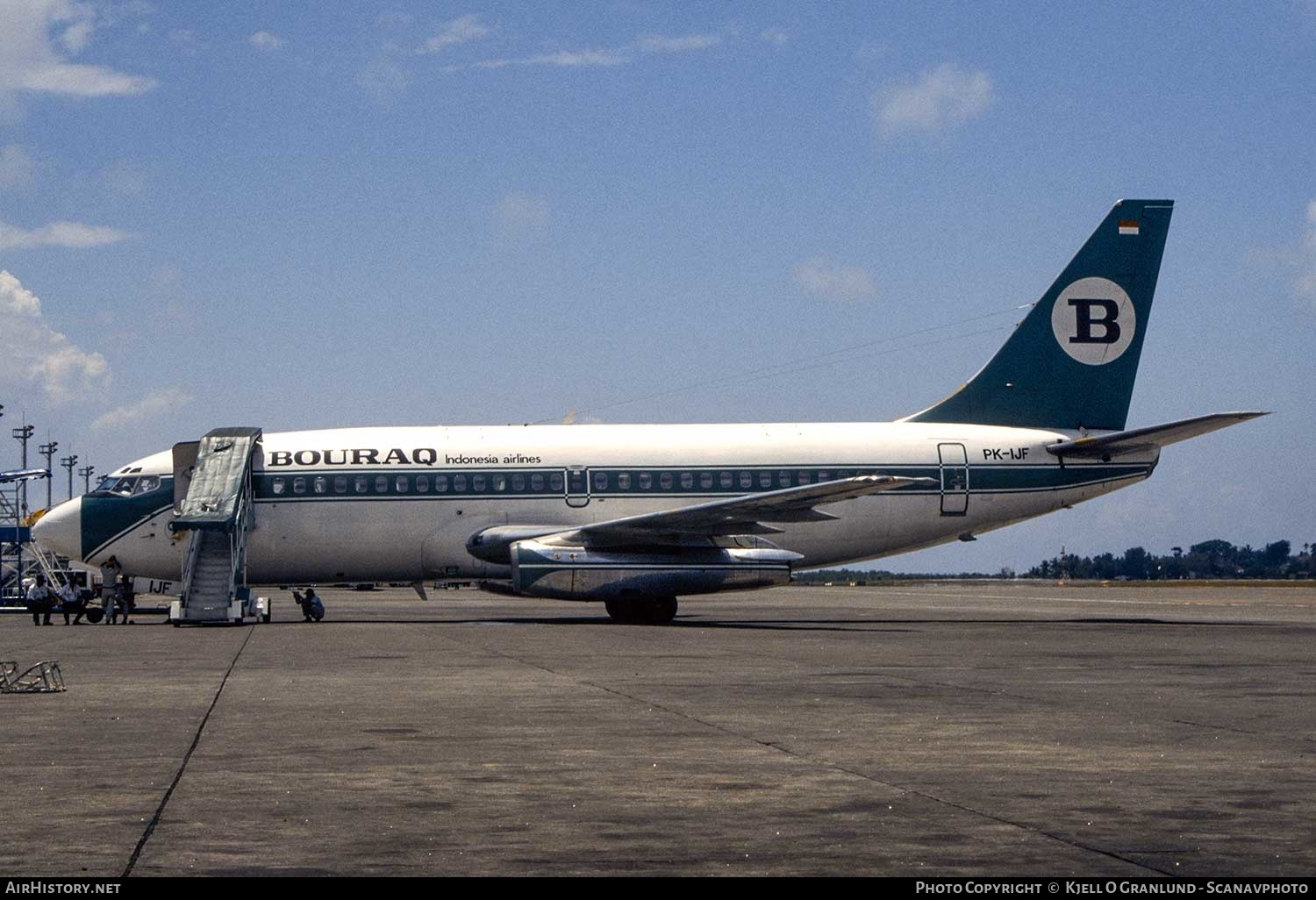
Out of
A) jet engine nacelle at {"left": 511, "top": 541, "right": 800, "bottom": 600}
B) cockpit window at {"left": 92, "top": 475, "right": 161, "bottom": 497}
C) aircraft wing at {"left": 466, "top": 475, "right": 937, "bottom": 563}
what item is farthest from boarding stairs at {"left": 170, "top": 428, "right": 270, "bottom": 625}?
jet engine nacelle at {"left": 511, "top": 541, "right": 800, "bottom": 600}

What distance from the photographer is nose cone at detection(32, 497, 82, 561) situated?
31.9 m

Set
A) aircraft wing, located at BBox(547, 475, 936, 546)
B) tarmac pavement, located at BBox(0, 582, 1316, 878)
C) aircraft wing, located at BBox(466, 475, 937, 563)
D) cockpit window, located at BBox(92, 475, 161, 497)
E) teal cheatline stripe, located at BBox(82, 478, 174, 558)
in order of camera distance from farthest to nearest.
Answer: cockpit window, located at BBox(92, 475, 161, 497) → teal cheatline stripe, located at BBox(82, 478, 174, 558) → aircraft wing, located at BBox(466, 475, 937, 563) → aircraft wing, located at BBox(547, 475, 936, 546) → tarmac pavement, located at BBox(0, 582, 1316, 878)

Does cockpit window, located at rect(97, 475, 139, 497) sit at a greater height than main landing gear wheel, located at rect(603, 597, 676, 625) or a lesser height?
greater

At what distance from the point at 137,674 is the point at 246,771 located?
8.64 m

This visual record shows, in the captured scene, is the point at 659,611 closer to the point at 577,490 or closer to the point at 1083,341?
the point at 577,490

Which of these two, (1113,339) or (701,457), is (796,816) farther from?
(1113,339)

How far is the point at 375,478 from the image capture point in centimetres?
3131

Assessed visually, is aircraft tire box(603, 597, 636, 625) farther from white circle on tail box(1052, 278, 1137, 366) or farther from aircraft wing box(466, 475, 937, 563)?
white circle on tail box(1052, 278, 1137, 366)

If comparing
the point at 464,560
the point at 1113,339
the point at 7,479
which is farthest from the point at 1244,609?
the point at 7,479

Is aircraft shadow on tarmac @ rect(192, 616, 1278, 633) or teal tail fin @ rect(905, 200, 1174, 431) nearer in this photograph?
aircraft shadow on tarmac @ rect(192, 616, 1278, 633)

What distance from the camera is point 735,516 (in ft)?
95.5

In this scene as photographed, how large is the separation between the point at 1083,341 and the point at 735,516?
31.5 feet

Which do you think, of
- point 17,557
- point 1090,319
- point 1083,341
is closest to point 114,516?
point 1083,341

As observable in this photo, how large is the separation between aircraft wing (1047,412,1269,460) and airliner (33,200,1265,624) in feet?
0.17
